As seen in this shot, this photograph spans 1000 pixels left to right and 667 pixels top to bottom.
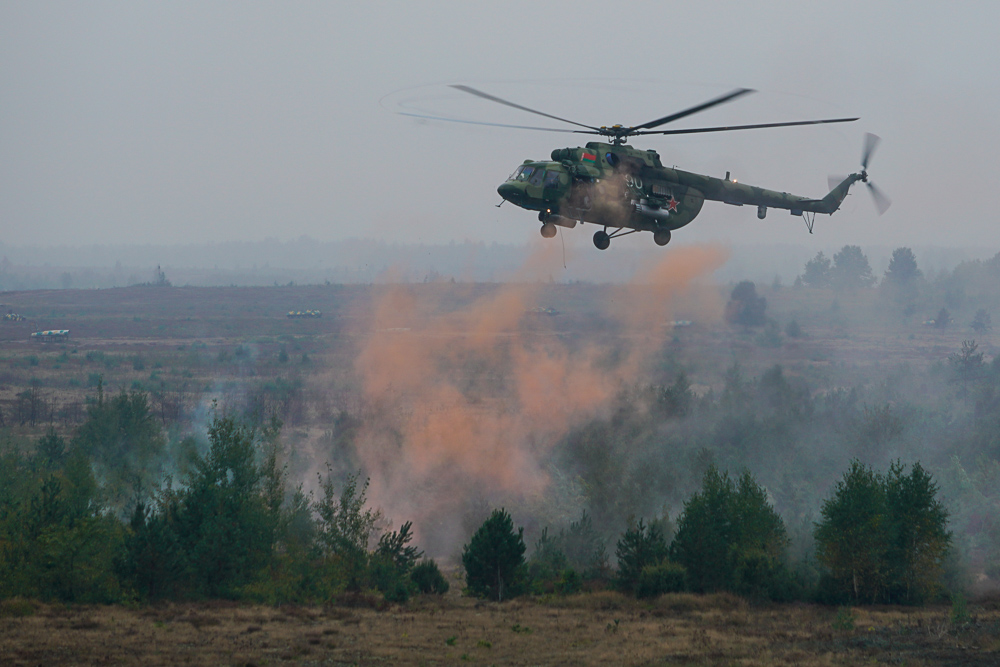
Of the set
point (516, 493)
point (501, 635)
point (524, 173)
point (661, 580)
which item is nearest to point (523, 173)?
point (524, 173)

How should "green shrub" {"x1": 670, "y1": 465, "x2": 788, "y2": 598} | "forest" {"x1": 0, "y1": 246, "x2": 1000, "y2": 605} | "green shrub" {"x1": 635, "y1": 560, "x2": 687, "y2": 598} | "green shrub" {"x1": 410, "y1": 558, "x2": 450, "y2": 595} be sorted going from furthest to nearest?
"green shrub" {"x1": 410, "y1": 558, "x2": 450, "y2": 595}
"green shrub" {"x1": 670, "y1": 465, "x2": 788, "y2": 598}
"green shrub" {"x1": 635, "y1": 560, "x2": 687, "y2": 598}
"forest" {"x1": 0, "y1": 246, "x2": 1000, "y2": 605}

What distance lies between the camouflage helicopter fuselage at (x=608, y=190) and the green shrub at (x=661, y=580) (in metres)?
31.4

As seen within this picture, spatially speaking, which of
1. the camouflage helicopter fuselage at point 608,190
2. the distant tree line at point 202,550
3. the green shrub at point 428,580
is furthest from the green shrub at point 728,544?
the camouflage helicopter fuselage at point 608,190

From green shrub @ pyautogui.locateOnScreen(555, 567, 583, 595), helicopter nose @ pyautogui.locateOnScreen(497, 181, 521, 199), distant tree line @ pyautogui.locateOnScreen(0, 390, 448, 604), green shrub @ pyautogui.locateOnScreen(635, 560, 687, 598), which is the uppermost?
helicopter nose @ pyautogui.locateOnScreen(497, 181, 521, 199)

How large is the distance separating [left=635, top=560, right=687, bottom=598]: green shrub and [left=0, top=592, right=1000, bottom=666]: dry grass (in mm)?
2009

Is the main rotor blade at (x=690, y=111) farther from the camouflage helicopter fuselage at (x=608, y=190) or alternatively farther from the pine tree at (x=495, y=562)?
the pine tree at (x=495, y=562)

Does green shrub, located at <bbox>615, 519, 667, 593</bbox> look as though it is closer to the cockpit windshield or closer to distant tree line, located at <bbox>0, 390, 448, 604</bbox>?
distant tree line, located at <bbox>0, 390, 448, 604</bbox>

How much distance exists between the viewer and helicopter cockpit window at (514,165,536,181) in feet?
134

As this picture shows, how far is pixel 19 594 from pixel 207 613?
11.5 m

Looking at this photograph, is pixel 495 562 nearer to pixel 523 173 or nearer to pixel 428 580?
pixel 428 580

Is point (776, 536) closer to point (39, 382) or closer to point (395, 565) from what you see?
point (395, 565)

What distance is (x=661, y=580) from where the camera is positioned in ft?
220

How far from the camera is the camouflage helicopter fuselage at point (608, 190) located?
40.4 metres

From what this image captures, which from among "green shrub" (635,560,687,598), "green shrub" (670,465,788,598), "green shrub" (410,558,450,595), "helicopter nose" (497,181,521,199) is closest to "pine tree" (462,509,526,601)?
"green shrub" (410,558,450,595)
